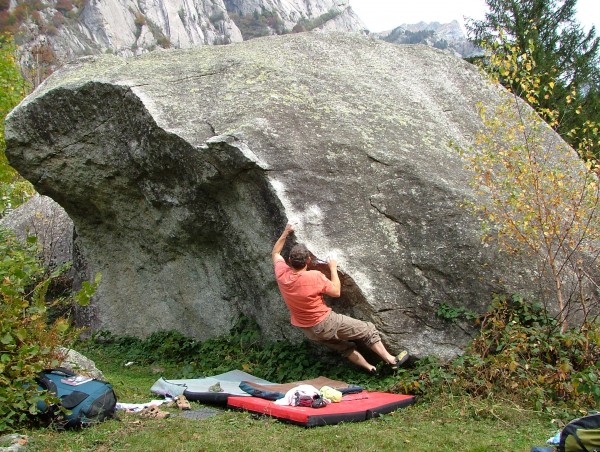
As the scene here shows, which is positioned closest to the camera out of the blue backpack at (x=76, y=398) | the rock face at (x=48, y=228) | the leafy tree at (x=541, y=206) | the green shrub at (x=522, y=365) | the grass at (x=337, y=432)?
the grass at (x=337, y=432)

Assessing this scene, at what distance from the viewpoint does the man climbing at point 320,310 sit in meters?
7.08

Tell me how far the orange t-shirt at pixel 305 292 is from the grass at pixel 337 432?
139 cm

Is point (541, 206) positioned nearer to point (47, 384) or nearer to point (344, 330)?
point (344, 330)

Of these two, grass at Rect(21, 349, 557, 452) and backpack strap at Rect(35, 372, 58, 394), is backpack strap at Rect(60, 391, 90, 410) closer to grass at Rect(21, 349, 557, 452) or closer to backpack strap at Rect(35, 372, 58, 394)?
backpack strap at Rect(35, 372, 58, 394)

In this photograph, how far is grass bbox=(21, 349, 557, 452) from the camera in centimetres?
518

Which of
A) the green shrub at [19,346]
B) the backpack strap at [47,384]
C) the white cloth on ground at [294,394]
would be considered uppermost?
the green shrub at [19,346]

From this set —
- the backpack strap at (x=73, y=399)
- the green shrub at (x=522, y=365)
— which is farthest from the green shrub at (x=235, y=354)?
the backpack strap at (x=73, y=399)

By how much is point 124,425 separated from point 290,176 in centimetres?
341

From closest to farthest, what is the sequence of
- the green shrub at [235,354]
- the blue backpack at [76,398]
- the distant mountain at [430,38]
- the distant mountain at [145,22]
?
the blue backpack at [76,398] < the green shrub at [235,354] < the distant mountain at [145,22] < the distant mountain at [430,38]

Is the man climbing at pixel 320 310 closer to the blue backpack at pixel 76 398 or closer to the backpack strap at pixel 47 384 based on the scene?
the blue backpack at pixel 76 398

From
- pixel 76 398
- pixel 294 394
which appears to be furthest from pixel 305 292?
pixel 76 398

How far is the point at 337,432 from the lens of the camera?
552 cm

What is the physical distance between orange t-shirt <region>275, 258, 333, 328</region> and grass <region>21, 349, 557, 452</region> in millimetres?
1390

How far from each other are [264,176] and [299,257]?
46.3 inches
